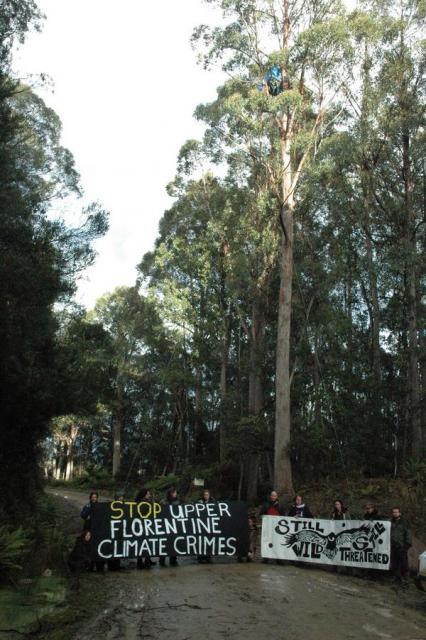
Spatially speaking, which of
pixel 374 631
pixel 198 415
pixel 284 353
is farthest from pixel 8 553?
pixel 198 415

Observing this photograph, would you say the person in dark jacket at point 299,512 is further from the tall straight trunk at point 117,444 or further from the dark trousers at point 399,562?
the tall straight trunk at point 117,444

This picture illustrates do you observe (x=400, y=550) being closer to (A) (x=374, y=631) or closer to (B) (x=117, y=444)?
(A) (x=374, y=631)

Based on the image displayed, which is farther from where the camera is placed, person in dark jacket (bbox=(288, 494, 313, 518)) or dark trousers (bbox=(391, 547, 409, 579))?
person in dark jacket (bbox=(288, 494, 313, 518))

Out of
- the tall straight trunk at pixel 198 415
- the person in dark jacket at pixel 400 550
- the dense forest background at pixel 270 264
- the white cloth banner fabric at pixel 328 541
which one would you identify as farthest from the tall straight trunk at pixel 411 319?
the tall straight trunk at pixel 198 415

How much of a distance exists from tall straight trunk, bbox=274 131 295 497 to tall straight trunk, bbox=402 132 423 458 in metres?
5.01

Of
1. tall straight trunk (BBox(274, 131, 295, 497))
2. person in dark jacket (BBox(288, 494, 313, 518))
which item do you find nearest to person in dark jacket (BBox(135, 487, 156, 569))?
person in dark jacket (BBox(288, 494, 313, 518))

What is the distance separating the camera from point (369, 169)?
25406 millimetres

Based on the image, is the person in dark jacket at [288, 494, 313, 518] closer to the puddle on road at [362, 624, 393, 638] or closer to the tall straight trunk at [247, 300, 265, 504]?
the puddle on road at [362, 624, 393, 638]

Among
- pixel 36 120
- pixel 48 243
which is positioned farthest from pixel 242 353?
pixel 48 243

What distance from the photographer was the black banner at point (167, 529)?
414 inches

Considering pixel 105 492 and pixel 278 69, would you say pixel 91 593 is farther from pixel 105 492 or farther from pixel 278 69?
pixel 105 492

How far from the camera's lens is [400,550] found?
1065 cm

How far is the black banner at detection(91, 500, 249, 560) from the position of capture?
34.5 feet

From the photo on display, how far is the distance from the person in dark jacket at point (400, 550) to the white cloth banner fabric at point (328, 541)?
4.3 inches
